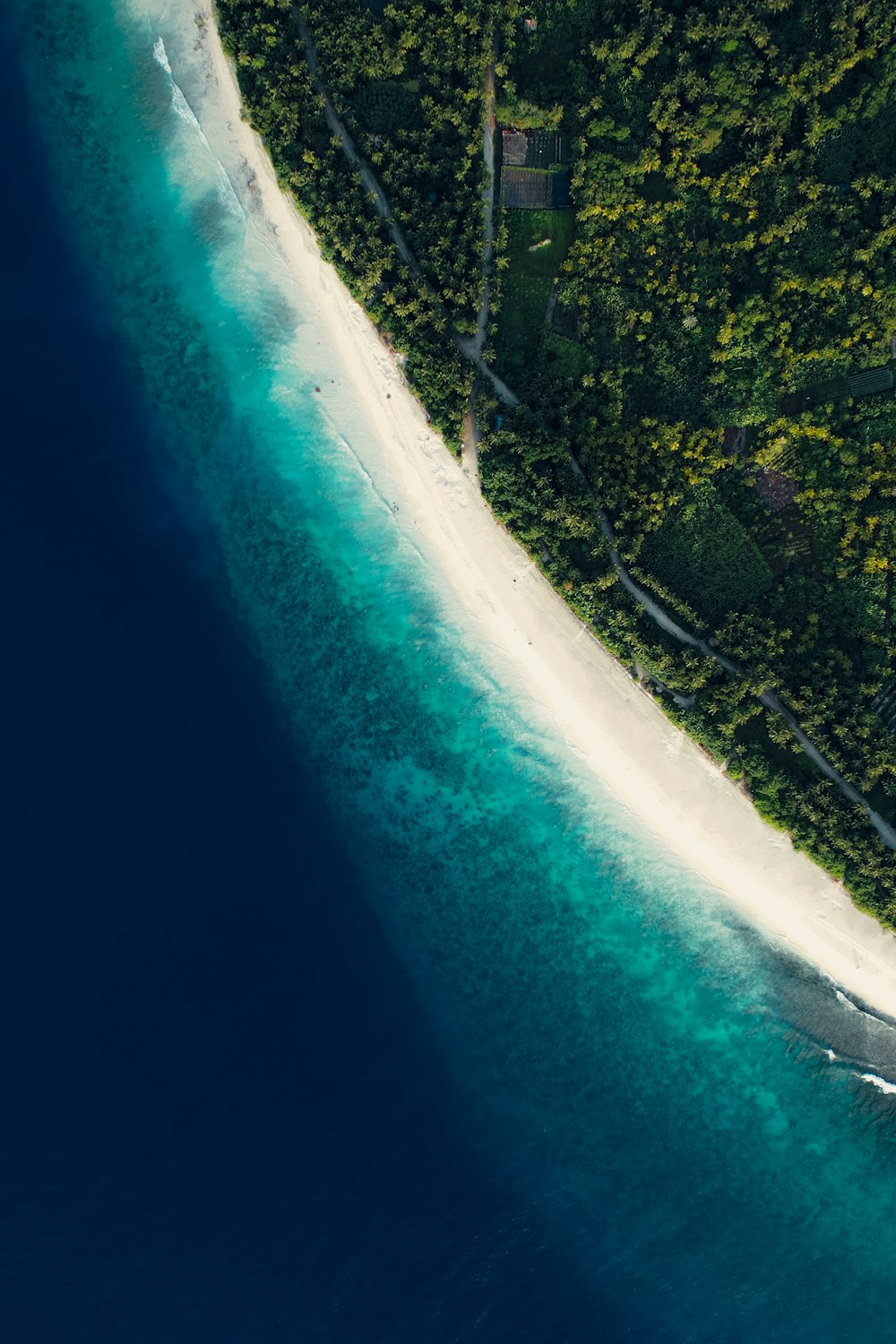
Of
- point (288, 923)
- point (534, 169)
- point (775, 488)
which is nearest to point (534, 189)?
point (534, 169)

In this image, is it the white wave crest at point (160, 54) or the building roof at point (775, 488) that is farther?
the white wave crest at point (160, 54)

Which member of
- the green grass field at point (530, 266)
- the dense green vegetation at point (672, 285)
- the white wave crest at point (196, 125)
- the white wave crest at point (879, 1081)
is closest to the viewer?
the dense green vegetation at point (672, 285)

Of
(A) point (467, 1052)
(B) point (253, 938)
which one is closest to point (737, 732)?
(A) point (467, 1052)

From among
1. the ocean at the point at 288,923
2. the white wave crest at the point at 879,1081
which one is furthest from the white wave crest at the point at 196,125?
the white wave crest at the point at 879,1081

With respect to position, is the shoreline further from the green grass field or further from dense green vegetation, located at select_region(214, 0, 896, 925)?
the green grass field

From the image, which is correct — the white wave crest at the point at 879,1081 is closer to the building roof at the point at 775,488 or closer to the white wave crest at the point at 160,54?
the building roof at the point at 775,488

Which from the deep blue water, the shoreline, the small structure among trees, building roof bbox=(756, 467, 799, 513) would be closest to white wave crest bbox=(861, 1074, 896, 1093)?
the shoreline
